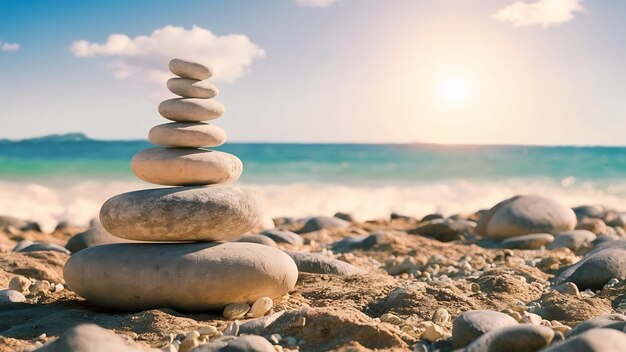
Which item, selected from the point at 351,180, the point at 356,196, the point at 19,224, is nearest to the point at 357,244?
the point at 19,224

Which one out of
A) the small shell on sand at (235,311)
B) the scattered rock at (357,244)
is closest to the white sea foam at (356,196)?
the scattered rock at (357,244)

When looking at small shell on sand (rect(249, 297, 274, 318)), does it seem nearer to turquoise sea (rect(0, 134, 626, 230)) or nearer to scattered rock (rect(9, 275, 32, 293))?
scattered rock (rect(9, 275, 32, 293))

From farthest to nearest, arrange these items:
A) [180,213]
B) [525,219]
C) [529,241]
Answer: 1. [525,219]
2. [529,241]
3. [180,213]

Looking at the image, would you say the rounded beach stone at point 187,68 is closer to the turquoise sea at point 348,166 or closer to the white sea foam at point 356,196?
the white sea foam at point 356,196

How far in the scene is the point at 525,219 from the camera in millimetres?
10227

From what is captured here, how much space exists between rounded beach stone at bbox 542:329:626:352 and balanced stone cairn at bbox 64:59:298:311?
8.30ft

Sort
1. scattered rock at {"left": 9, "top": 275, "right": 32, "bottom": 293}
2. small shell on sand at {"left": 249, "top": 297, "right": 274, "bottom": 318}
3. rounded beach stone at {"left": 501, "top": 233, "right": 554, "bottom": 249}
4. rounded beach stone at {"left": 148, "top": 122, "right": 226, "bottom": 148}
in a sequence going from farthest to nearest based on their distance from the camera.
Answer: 1. rounded beach stone at {"left": 501, "top": 233, "right": 554, "bottom": 249}
2. scattered rock at {"left": 9, "top": 275, "right": 32, "bottom": 293}
3. rounded beach stone at {"left": 148, "top": 122, "right": 226, "bottom": 148}
4. small shell on sand at {"left": 249, "top": 297, "right": 274, "bottom": 318}

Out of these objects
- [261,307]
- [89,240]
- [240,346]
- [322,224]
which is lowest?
[322,224]

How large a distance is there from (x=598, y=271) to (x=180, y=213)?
3.76 meters

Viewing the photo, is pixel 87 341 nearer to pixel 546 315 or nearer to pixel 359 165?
pixel 546 315

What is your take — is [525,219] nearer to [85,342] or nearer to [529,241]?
[529,241]

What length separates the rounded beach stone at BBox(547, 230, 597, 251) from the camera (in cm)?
916

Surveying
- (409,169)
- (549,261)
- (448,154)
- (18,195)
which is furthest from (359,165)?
(549,261)

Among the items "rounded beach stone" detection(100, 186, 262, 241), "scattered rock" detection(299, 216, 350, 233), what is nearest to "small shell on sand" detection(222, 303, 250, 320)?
"rounded beach stone" detection(100, 186, 262, 241)
